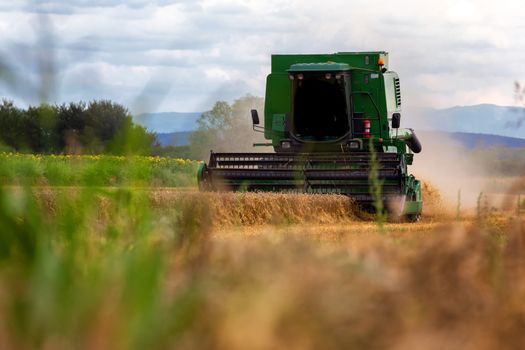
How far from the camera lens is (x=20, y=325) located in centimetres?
192

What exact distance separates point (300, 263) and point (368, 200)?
13835 millimetres

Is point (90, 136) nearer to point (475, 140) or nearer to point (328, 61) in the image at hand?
point (475, 140)

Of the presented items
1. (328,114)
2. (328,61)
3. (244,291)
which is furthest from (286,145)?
(244,291)

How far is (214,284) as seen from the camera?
7.16ft

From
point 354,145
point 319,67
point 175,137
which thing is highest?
point 319,67

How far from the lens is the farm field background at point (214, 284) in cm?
187

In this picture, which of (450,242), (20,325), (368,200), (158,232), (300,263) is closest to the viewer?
(20,325)

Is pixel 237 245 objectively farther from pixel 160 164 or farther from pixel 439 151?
pixel 160 164

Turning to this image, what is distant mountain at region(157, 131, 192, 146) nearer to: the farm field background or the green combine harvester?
the farm field background

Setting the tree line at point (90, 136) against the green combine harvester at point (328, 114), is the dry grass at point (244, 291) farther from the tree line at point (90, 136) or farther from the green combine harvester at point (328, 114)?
Answer: the green combine harvester at point (328, 114)

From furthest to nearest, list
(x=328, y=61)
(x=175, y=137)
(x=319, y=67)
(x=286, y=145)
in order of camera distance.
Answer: (x=328, y=61), (x=286, y=145), (x=319, y=67), (x=175, y=137)

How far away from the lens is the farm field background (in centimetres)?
187

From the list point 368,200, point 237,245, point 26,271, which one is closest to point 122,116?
point 237,245

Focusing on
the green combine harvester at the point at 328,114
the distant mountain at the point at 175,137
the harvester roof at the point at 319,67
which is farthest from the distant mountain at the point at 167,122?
the harvester roof at the point at 319,67
